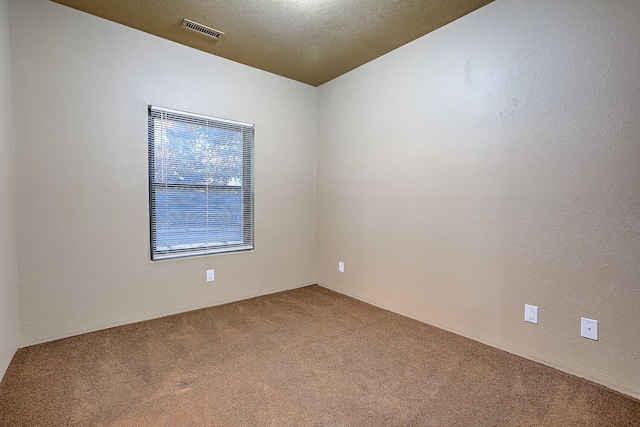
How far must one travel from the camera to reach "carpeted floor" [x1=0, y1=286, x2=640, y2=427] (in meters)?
1.60

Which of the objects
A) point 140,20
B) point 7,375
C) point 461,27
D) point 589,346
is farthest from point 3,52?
point 589,346

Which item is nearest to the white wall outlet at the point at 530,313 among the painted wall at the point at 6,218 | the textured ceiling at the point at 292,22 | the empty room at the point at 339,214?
the empty room at the point at 339,214

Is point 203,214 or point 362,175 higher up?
point 362,175

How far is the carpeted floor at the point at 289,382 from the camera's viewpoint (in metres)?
1.60

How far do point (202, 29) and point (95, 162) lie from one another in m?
1.39

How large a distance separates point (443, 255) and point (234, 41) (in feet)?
8.54

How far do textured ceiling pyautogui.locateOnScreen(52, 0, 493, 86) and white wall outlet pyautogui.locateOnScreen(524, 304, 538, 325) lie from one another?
218 centimetres

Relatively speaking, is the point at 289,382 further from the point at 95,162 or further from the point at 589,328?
the point at 95,162

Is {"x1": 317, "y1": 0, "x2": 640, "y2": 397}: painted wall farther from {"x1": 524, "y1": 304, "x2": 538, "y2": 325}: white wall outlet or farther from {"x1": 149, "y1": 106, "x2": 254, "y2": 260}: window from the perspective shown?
{"x1": 149, "y1": 106, "x2": 254, "y2": 260}: window

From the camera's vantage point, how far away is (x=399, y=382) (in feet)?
6.27

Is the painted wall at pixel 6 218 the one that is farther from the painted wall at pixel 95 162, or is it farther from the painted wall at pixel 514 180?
the painted wall at pixel 514 180

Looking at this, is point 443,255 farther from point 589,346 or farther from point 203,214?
point 203,214

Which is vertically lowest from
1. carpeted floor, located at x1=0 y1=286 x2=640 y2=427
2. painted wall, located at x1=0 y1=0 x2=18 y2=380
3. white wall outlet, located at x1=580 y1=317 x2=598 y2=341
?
carpeted floor, located at x1=0 y1=286 x2=640 y2=427

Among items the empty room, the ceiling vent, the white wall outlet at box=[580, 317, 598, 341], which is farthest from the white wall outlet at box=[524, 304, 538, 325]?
the ceiling vent
